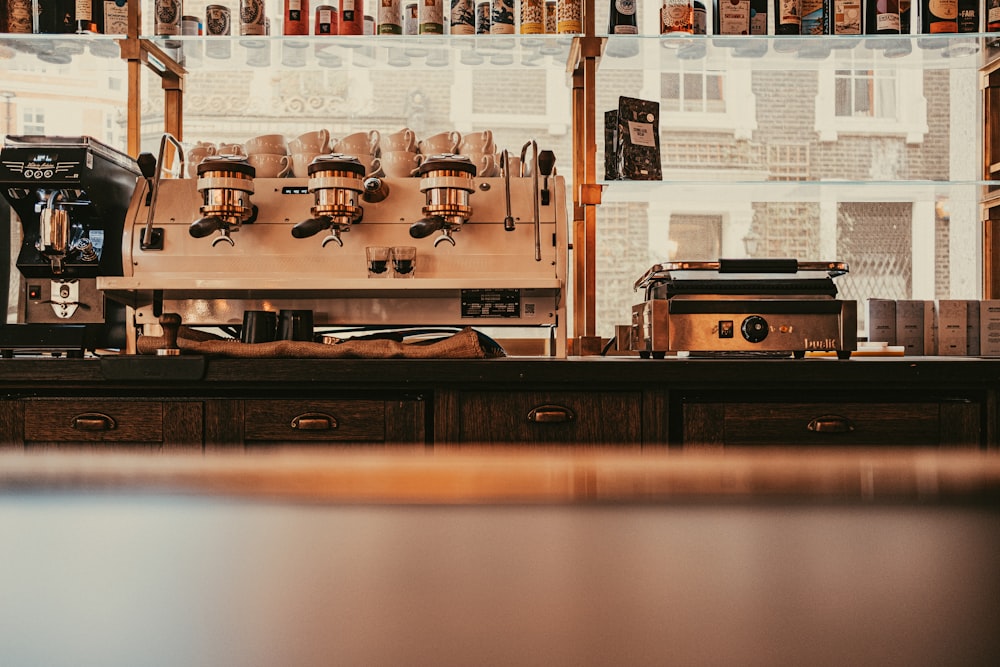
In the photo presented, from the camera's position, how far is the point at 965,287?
3.29 m

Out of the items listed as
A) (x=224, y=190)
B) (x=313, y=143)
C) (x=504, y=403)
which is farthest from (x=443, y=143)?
(x=504, y=403)

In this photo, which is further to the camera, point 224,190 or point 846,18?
point 846,18

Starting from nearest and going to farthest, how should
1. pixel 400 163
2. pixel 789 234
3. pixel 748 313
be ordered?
pixel 748 313
pixel 400 163
pixel 789 234

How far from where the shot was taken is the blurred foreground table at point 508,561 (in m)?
0.32

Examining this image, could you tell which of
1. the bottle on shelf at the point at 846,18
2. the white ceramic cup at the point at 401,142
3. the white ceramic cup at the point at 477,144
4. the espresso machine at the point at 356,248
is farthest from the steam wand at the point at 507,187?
the bottle on shelf at the point at 846,18

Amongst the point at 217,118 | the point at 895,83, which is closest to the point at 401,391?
the point at 217,118

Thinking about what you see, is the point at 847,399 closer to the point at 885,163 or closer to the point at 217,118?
the point at 217,118

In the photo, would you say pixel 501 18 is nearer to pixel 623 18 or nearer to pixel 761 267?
pixel 623 18

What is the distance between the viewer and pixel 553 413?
5.60 ft

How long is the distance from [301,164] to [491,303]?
0.62 m

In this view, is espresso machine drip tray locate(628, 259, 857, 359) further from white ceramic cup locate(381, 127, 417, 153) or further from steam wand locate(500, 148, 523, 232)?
white ceramic cup locate(381, 127, 417, 153)

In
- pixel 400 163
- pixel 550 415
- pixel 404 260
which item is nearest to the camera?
pixel 550 415

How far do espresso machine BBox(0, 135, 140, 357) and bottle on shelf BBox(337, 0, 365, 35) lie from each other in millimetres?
726

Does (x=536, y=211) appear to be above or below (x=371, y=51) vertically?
below
